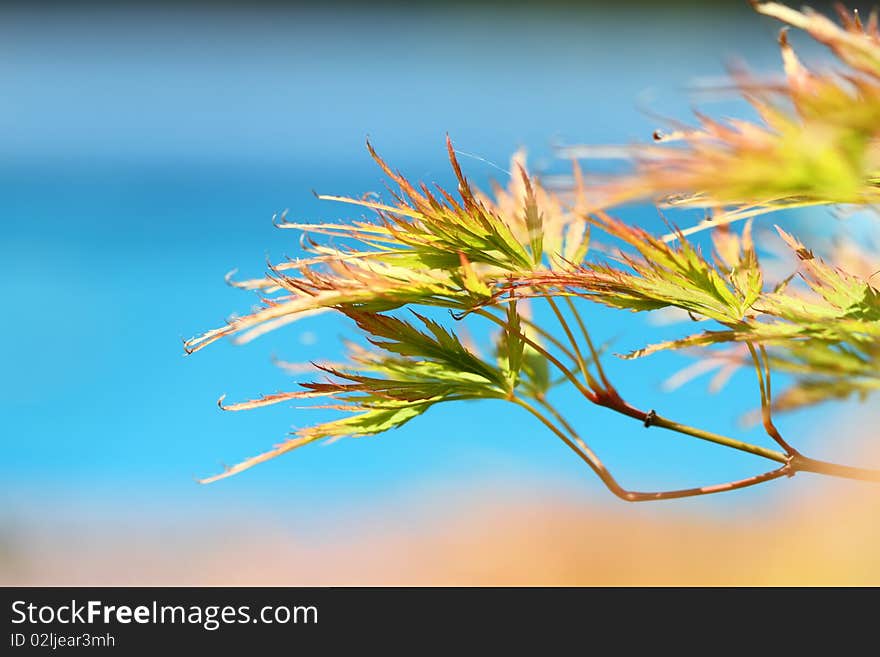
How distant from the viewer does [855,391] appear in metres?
0.64

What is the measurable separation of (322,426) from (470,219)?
7.2 inches

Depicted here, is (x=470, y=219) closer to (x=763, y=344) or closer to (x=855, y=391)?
(x=763, y=344)

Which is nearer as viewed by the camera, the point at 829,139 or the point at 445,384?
the point at 829,139

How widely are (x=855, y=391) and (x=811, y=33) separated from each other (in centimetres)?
33

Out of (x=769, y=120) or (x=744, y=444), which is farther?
(x=744, y=444)

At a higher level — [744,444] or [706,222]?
[706,222]

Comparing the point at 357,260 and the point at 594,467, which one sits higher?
the point at 357,260

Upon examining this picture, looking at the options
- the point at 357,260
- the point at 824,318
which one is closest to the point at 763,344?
the point at 824,318

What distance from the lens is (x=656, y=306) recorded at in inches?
23.3

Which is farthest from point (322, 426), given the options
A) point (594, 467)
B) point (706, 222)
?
point (706, 222)

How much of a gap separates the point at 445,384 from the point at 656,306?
0.16 meters

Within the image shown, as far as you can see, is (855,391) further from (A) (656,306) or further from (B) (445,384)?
(B) (445,384)

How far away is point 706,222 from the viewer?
0.57 m

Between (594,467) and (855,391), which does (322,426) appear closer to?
(594,467)
